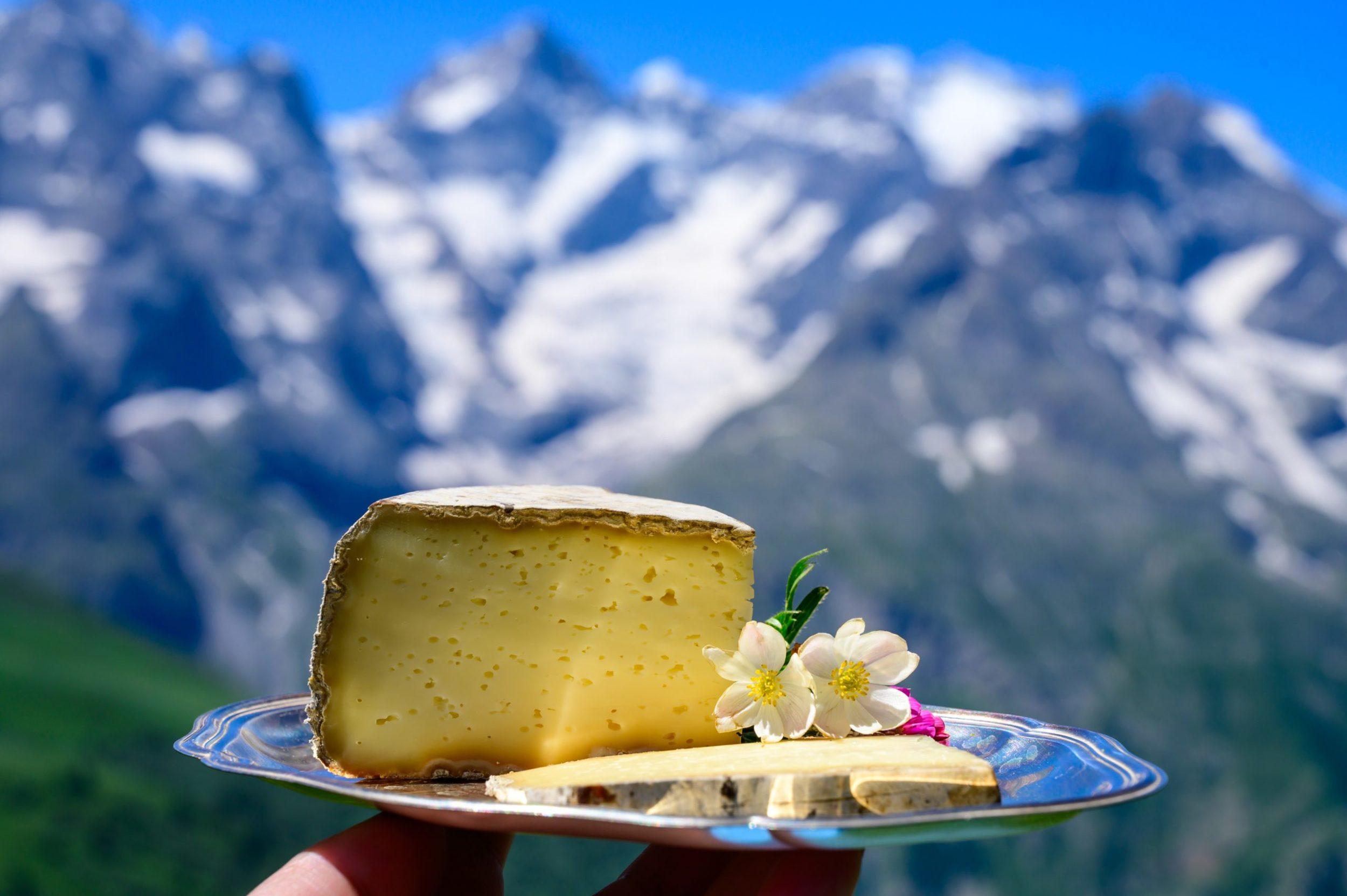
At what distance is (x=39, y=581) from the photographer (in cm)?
18375

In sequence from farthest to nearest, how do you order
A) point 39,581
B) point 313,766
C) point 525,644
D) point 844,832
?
1. point 39,581
2. point 525,644
3. point 313,766
4. point 844,832

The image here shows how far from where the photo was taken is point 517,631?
14.8ft

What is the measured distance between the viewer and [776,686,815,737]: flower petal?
4.25m

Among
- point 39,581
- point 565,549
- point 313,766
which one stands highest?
point 39,581

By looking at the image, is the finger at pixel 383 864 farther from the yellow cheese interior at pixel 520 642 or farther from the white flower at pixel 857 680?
the white flower at pixel 857 680

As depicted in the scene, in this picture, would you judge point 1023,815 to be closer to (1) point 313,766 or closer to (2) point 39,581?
(1) point 313,766

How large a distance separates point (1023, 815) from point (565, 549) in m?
2.07

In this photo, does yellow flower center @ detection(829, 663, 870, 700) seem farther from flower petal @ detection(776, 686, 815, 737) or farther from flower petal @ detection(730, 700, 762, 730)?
flower petal @ detection(730, 700, 762, 730)

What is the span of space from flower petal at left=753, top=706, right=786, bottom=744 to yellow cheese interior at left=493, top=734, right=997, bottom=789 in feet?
0.20

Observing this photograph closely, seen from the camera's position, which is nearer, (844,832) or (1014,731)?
(844,832)

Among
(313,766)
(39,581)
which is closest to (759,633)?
(313,766)

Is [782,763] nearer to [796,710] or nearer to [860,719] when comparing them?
[796,710]

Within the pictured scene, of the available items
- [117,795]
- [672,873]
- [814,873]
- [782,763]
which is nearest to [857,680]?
[782,763]

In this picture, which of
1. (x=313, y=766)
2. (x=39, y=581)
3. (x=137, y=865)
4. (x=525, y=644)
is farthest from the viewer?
(x=39, y=581)
